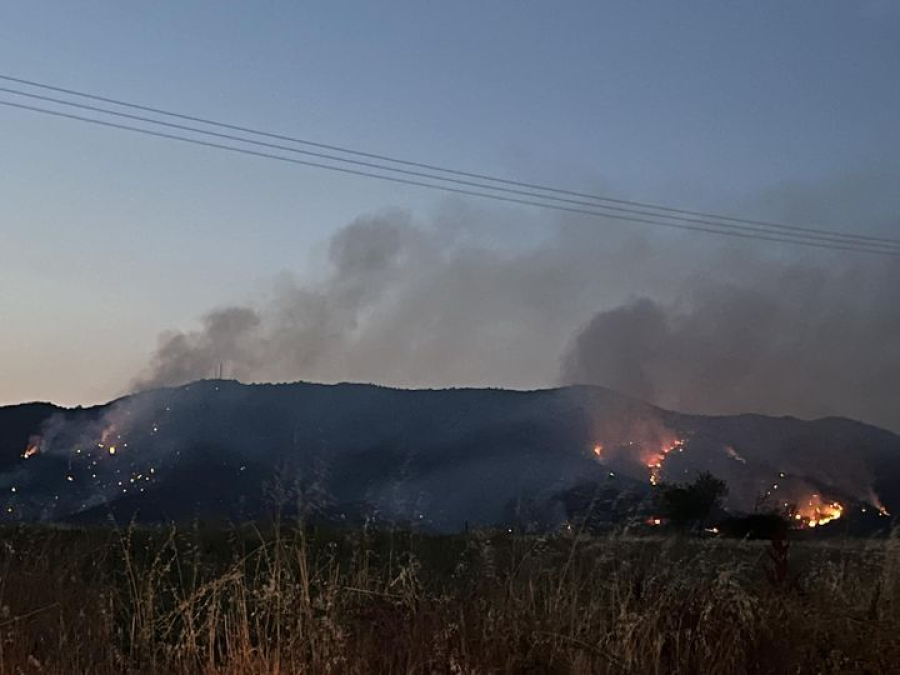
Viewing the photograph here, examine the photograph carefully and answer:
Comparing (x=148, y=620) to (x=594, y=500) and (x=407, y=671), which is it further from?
(x=594, y=500)

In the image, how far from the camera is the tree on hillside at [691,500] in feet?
208

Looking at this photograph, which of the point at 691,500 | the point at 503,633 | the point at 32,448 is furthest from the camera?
the point at 32,448

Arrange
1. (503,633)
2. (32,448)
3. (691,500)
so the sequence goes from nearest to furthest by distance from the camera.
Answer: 1. (503,633)
2. (691,500)
3. (32,448)

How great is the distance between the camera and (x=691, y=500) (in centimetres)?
6500

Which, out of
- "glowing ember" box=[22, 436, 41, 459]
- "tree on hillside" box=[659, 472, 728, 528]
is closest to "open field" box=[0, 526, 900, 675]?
"tree on hillside" box=[659, 472, 728, 528]

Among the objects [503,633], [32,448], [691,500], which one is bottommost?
[503,633]

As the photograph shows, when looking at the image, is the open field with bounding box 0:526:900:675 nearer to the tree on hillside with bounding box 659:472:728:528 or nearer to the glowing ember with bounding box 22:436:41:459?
the tree on hillside with bounding box 659:472:728:528

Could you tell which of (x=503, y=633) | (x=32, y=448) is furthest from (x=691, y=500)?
(x=32, y=448)

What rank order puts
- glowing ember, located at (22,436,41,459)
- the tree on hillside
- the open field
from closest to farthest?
the open field, the tree on hillside, glowing ember, located at (22,436,41,459)

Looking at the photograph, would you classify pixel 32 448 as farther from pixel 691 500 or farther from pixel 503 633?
pixel 503 633

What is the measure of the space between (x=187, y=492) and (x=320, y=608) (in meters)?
169

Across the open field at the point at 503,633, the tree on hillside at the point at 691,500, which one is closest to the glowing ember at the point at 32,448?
the tree on hillside at the point at 691,500

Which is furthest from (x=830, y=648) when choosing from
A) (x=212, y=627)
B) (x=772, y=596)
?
(x=212, y=627)

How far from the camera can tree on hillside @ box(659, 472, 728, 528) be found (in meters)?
63.3
